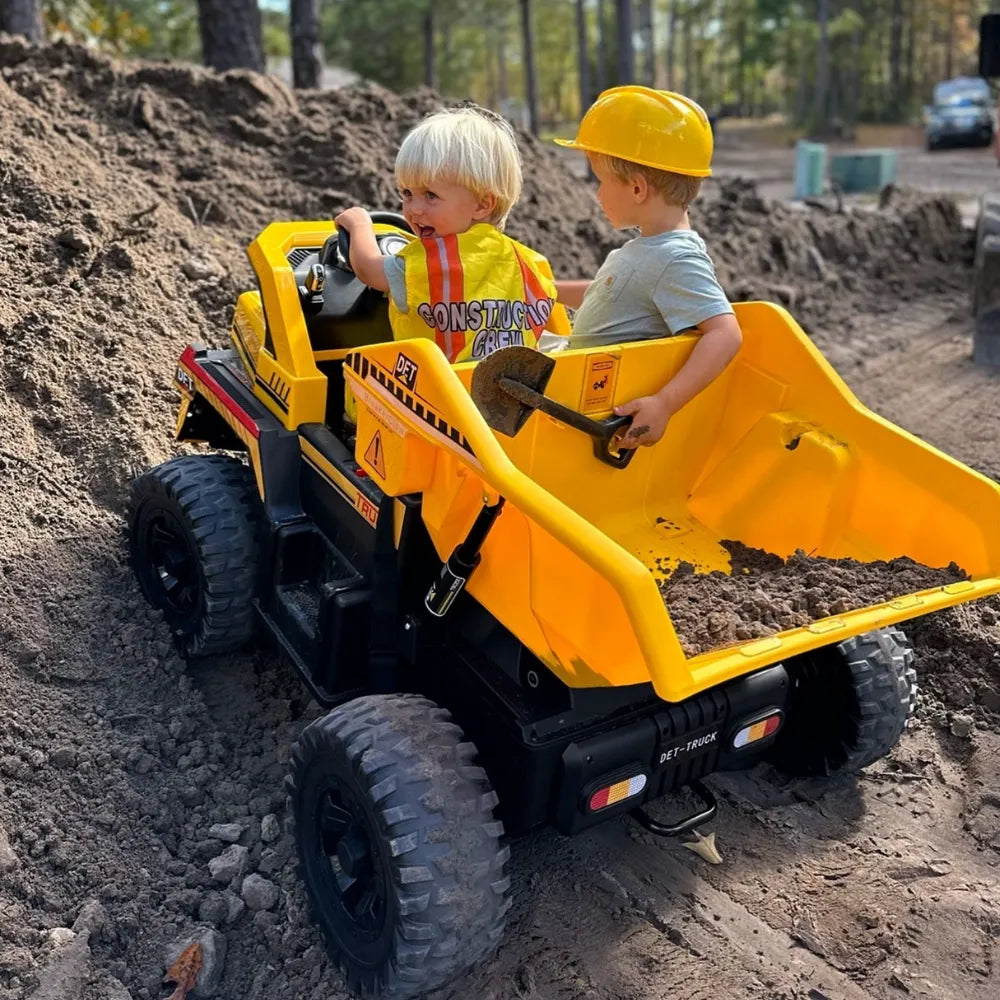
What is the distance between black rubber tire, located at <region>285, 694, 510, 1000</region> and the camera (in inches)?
85.4

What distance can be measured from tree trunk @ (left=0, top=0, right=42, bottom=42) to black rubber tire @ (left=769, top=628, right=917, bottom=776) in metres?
7.79

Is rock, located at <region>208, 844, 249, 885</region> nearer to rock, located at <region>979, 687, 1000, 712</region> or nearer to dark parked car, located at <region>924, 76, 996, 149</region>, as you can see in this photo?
rock, located at <region>979, 687, 1000, 712</region>

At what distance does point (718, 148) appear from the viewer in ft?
117

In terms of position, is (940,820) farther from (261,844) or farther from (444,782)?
(261,844)

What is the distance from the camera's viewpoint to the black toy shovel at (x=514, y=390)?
7.91 feet

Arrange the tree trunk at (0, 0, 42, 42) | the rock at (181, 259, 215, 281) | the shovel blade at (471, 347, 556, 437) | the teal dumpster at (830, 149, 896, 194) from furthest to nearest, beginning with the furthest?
the teal dumpster at (830, 149, 896, 194)
the tree trunk at (0, 0, 42, 42)
the rock at (181, 259, 215, 281)
the shovel blade at (471, 347, 556, 437)

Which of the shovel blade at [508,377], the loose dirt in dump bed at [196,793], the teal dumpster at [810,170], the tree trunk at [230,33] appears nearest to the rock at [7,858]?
the loose dirt in dump bed at [196,793]

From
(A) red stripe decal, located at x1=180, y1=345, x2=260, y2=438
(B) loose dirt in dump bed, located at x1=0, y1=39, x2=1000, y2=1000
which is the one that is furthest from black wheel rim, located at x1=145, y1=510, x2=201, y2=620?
(A) red stripe decal, located at x1=180, y1=345, x2=260, y2=438

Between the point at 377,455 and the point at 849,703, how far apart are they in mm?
1458

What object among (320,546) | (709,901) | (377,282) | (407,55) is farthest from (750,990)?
(407,55)

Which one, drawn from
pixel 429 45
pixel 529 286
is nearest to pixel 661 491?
pixel 529 286

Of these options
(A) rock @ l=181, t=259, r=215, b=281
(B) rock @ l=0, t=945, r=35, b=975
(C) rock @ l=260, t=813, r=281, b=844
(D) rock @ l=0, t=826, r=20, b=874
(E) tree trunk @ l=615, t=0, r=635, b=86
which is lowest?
(C) rock @ l=260, t=813, r=281, b=844

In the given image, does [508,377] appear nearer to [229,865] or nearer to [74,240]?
[229,865]

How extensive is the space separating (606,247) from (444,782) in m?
6.10
